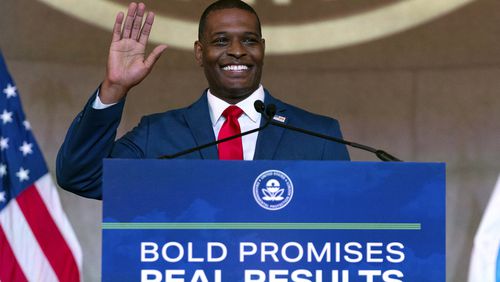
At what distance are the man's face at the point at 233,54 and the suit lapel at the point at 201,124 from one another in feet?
0.25

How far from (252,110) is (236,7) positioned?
28 cm

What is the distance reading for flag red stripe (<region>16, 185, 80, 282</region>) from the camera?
4285mm

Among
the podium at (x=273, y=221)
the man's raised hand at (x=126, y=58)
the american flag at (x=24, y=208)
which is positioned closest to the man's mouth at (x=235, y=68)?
the man's raised hand at (x=126, y=58)

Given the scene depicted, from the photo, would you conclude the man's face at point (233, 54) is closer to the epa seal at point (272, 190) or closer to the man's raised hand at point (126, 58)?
the man's raised hand at point (126, 58)

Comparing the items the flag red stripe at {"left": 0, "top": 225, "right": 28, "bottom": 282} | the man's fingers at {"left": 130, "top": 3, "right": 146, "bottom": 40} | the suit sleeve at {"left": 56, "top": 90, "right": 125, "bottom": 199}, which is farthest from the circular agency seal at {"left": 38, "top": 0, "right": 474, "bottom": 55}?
the suit sleeve at {"left": 56, "top": 90, "right": 125, "bottom": 199}

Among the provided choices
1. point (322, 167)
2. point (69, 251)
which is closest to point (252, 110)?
point (322, 167)

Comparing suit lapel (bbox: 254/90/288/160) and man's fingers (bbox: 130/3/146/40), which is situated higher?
man's fingers (bbox: 130/3/146/40)

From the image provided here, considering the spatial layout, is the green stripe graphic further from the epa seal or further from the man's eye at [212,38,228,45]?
the man's eye at [212,38,228,45]

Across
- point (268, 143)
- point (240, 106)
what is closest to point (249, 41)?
point (240, 106)

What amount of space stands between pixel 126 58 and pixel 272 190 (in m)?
0.62

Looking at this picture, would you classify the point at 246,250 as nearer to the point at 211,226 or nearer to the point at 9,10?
the point at 211,226

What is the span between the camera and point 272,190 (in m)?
1.88

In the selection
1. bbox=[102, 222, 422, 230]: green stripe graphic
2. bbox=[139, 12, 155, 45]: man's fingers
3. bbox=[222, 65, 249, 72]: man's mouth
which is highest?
bbox=[139, 12, 155, 45]: man's fingers

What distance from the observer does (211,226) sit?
6.14 feet
